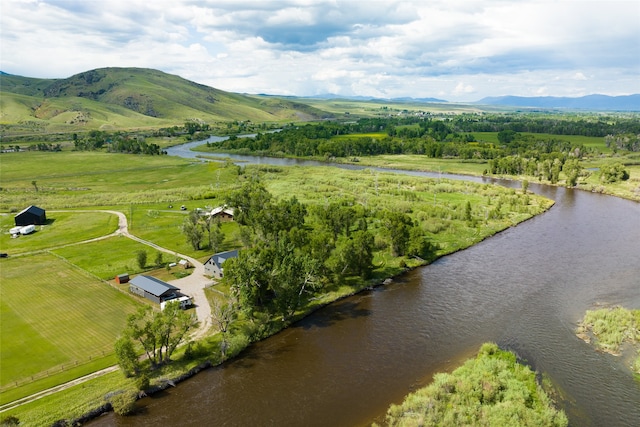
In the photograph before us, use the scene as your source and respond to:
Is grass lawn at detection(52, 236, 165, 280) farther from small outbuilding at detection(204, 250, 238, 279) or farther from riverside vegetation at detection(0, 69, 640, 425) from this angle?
small outbuilding at detection(204, 250, 238, 279)

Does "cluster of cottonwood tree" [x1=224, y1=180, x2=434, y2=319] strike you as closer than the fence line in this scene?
No

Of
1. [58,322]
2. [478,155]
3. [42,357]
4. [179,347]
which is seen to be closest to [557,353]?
[179,347]

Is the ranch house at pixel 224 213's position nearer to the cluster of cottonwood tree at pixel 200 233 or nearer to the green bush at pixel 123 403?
the cluster of cottonwood tree at pixel 200 233

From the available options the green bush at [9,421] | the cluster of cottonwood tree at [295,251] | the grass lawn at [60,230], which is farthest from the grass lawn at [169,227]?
the green bush at [9,421]

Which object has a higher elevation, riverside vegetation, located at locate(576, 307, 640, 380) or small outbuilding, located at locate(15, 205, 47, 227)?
small outbuilding, located at locate(15, 205, 47, 227)

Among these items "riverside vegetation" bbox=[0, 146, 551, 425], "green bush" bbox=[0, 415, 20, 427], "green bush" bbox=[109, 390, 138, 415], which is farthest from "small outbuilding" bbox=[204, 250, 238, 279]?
"green bush" bbox=[0, 415, 20, 427]

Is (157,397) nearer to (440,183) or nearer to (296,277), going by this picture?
(296,277)
